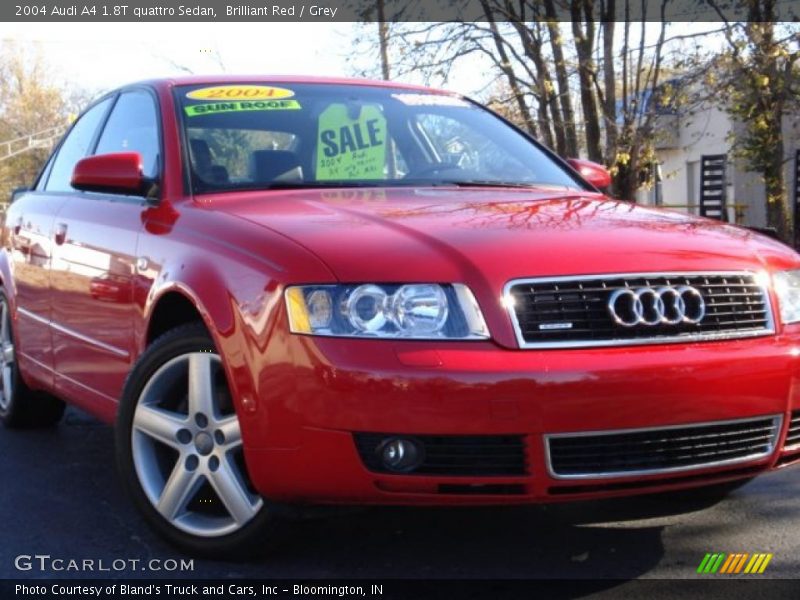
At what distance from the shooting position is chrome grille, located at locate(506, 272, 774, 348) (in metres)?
3.18

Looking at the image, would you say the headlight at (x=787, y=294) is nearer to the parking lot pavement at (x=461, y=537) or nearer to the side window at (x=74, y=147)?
the parking lot pavement at (x=461, y=537)

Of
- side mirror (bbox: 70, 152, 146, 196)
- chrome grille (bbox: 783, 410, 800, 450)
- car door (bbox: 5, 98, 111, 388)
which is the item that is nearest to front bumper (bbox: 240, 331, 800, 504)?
chrome grille (bbox: 783, 410, 800, 450)

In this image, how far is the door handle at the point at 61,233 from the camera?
16.1ft

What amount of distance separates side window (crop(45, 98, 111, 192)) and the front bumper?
103 inches

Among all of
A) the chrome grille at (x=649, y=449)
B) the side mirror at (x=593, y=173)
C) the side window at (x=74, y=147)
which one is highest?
the side window at (x=74, y=147)

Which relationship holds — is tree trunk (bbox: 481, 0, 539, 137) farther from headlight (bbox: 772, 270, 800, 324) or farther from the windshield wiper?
headlight (bbox: 772, 270, 800, 324)

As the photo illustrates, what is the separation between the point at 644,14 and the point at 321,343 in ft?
47.8

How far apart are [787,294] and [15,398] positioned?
389 cm

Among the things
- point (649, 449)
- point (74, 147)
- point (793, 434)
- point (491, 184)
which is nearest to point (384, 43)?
point (74, 147)

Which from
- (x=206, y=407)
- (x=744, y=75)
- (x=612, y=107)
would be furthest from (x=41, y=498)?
(x=612, y=107)

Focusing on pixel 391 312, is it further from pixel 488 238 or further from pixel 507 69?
pixel 507 69

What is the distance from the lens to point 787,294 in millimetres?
3662

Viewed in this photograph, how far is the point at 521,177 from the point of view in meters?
4.76

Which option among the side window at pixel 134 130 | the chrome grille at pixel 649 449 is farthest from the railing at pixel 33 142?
the chrome grille at pixel 649 449
